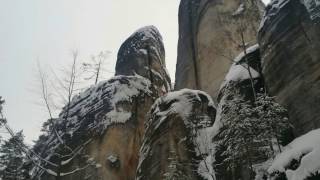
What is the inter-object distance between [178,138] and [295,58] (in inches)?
222

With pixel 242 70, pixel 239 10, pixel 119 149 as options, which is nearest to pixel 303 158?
pixel 242 70

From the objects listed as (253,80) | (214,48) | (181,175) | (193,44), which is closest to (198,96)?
(253,80)

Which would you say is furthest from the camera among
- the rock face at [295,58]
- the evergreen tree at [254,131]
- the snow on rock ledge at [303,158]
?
the rock face at [295,58]

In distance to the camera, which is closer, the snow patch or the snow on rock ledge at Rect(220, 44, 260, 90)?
the snow on rock ledge at Rect(220, 44, 260, 90)

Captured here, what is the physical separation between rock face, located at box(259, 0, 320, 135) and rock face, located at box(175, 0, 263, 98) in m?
Result: 9.62

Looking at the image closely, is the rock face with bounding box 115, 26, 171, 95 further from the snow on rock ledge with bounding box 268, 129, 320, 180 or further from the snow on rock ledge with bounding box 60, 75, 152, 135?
the snow on rock ledge with bounding box 268, 129, 320, 180

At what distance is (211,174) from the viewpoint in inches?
558

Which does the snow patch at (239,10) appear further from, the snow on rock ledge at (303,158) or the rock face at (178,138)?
the snow on rock ledge at (303,158)

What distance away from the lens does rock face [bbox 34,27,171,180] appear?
69.8ft

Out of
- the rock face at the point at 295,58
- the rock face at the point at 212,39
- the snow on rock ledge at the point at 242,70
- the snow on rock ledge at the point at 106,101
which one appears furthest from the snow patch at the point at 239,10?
the rock face at the point at 295,58

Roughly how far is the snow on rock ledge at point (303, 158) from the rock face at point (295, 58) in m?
1.64

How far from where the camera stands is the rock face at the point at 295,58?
12273 mm

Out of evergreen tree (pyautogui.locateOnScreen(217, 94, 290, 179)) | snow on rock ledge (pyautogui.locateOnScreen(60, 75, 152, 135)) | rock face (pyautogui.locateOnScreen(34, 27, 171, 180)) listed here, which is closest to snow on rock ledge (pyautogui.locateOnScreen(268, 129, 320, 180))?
evergreen tree (pyautogui.locateOnScreen(217, 94, 290, 179))

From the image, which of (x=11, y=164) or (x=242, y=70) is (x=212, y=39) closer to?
(x=242, y=70)
